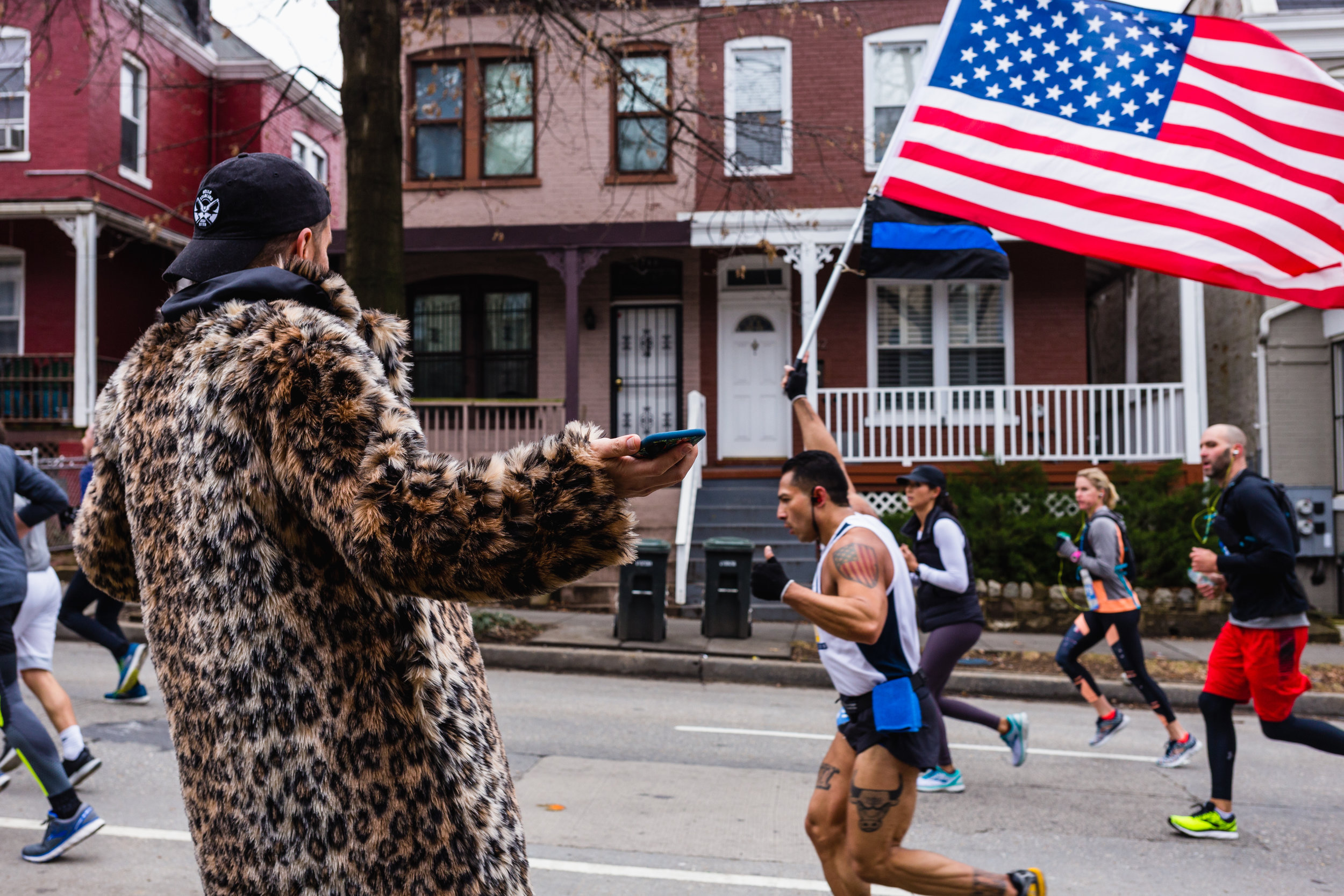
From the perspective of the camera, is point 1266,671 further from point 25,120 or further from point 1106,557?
point 25,120

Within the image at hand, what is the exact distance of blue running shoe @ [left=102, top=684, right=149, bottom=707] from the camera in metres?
7.84

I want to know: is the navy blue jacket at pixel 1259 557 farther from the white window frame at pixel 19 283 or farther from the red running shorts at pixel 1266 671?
the white window frame at pixel 19 283

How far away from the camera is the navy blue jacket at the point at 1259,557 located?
18.5 feet

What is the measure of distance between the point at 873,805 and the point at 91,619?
6.57 metres

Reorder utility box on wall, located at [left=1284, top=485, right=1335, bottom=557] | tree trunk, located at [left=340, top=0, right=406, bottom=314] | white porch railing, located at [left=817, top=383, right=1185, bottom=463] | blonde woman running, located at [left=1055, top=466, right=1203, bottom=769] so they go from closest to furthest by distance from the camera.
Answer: blonde woman running, located at [left=1055, top=466, right=1203, bottom=769]
tree trunk, located at [left=340, top=0, right=406, bottom=314]
utility box on wall, located at [left=1284, top=485, right=1335, bottom=557]
white porch railing, located at [left=817, top=383, right=1185, bottom=463]

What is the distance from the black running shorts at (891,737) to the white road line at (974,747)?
11.2ft

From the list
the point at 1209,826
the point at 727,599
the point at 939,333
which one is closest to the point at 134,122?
the point at 727,599

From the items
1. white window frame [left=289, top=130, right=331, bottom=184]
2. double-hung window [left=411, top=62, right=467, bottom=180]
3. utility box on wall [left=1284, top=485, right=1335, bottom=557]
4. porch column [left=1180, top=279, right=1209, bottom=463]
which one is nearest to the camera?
utility box on wall [left=1284, top=485, right=1335, bottom=557]

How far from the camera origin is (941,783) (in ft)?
20.8

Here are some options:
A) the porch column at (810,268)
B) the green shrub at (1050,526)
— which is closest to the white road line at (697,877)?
the green shrub at (1050,526)

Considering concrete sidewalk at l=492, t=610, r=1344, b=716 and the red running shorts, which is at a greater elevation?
the red running shorts

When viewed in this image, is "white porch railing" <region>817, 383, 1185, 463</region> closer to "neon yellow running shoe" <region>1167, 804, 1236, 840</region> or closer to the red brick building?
"neon yellow running shoe" <region>1167, 804, 1236, 840</region>

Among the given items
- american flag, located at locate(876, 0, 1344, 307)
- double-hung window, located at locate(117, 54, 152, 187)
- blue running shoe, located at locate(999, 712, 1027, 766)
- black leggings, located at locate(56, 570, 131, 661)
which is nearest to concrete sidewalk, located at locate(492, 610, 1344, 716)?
blue running shoe, located at locate(999, 712, 1027, 766)

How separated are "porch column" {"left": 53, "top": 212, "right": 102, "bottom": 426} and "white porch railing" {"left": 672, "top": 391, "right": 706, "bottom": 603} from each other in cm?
941
